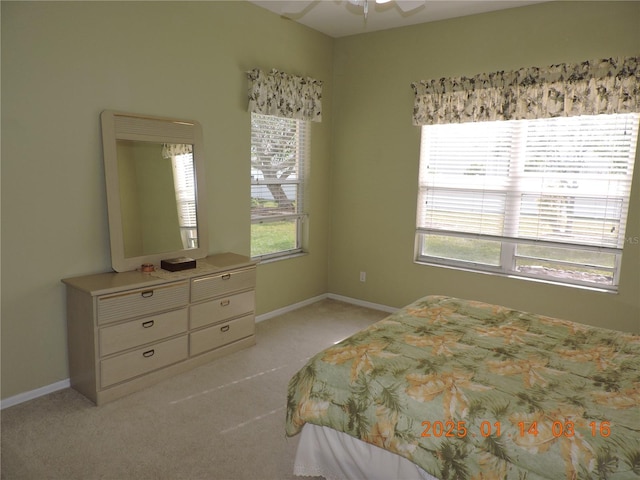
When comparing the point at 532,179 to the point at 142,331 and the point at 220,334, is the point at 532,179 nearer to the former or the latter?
the point at 220,334

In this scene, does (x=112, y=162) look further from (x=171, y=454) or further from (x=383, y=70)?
(x=383, y=70)

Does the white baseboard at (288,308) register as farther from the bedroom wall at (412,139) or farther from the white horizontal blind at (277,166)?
the white horizontal blind at (277,166)

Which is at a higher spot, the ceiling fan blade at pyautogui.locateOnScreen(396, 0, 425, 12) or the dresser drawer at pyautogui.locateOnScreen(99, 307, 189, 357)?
the ceiling fan blade at pyautogui.locateOnScreen(396, 0, 425, 12)

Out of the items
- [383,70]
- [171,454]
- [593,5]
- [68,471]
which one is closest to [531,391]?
[171,454]

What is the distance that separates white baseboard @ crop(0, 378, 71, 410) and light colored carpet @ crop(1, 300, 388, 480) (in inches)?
1.4

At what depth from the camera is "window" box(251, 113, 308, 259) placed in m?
4.13

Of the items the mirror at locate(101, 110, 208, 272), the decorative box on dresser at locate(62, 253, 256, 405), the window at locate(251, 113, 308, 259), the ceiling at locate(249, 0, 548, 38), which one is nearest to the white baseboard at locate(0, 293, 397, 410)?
the decorative box on dresser at locate(62, 253, 256, 405)

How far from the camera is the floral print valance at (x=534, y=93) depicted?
10.8 ft

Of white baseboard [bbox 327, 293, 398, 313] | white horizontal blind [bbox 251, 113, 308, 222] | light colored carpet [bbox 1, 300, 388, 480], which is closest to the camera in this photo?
light colored carpet [bbox 1, 300, 388, 480]

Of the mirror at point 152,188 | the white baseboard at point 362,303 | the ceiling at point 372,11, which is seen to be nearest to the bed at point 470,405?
the mirror at point 152,188

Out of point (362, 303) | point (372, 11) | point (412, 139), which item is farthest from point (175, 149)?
point (362, 303)

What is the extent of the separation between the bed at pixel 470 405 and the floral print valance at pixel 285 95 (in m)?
2.36

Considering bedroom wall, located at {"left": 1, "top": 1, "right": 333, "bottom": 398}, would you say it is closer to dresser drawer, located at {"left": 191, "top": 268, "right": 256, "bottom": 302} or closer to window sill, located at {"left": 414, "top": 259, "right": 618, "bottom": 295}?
dresser drawer, located at {"left": 191, "top": 268, "right": 256, "bottom": 302}

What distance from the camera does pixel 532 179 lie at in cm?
380
